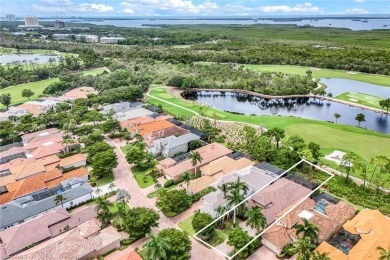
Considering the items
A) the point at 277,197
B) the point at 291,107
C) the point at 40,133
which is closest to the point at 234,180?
the point at 277,197

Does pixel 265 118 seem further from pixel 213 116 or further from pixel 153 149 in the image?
pixel 153 149

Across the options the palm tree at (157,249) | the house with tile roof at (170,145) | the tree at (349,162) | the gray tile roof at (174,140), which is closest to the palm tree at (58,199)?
the palm tree at (157,249)

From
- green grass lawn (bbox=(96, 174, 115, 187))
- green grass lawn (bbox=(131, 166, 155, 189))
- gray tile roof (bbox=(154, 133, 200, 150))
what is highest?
gray tile roof (bbox=(154, 133, 200, 150))

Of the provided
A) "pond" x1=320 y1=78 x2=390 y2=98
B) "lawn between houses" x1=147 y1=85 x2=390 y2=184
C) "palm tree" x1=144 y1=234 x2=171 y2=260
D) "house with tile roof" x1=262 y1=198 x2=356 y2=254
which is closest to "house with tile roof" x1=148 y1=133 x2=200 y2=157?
"lawn between houses" x1=147 y1=85 x2=390 y2=184

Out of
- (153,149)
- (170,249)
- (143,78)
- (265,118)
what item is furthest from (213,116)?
(170,249)

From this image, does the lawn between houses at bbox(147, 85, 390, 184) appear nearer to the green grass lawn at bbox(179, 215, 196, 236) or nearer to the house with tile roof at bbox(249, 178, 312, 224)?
the house with tile roof at bbox(249, 178, 312, 224)

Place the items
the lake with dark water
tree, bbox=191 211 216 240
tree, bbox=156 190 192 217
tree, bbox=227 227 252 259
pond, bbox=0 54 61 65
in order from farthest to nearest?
pond, bbox=0 54 61 65 < the lake with dark water < tree, bbox=156 190 192 217 < tree, bbox=191 211 216 240 < tree, bbox=227 227 252 259

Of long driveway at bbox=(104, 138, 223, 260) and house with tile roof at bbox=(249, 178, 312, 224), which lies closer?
long driveway at bbox=(104, 138, 223, 260)

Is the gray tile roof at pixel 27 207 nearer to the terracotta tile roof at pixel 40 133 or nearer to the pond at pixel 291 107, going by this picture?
the terracotta tile roof at pixel 40 133
